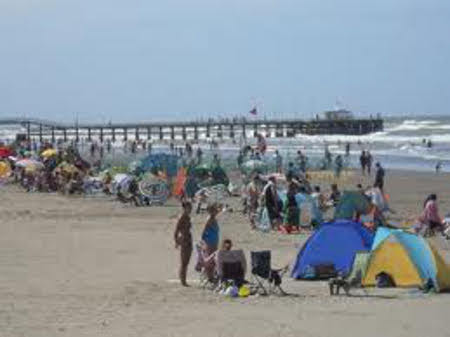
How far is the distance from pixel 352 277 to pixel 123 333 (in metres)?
4.23

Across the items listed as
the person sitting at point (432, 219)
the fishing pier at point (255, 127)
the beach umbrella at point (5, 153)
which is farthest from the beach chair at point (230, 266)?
the fishing pier at point (255, 127)

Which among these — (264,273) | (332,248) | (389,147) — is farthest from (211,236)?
(389,147)

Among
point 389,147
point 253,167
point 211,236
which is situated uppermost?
point 211,236

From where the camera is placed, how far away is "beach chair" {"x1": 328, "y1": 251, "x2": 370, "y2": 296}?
12.3 m

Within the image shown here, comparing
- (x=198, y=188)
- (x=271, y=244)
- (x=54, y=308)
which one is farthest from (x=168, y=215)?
(x=54, y=308)

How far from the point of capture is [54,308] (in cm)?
1099

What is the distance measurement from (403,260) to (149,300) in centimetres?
355

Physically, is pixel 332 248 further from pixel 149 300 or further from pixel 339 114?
pixel 339 114

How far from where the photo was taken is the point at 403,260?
1305 centimetres

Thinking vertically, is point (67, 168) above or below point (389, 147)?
above

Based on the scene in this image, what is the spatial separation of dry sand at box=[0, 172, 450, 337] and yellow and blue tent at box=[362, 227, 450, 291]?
1.43ft

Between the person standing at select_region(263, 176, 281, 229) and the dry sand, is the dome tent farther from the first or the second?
the person standing at select_region(263, 176, 281, 229)

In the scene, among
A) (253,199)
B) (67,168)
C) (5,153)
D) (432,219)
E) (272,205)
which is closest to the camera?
(432,219)

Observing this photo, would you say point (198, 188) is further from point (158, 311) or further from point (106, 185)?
point (158, 311)
